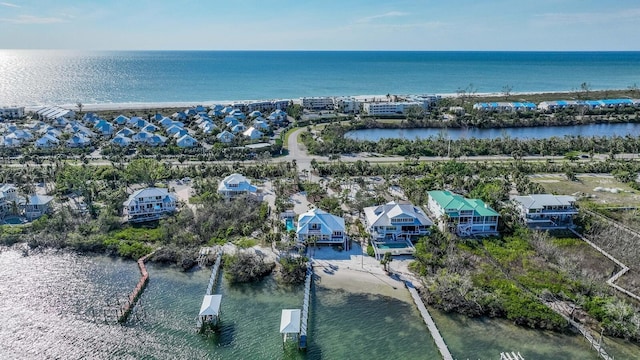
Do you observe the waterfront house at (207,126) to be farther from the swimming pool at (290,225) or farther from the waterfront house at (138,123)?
the swimming pool at (290,225)

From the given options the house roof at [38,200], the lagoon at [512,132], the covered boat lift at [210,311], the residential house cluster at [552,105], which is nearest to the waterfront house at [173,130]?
the lagoon at [512,132]

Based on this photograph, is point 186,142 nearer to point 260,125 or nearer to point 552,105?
point 260,125

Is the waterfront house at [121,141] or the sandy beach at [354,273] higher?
the waterfront house at [121,141]

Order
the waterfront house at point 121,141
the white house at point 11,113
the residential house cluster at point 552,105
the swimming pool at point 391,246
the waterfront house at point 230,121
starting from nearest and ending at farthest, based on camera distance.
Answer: the swimming pool at point 391,246, the waterfront house at point 121,141, the waterfront house at point 230,121, the white house at point 11,113, the residential house cluster at point 552,105

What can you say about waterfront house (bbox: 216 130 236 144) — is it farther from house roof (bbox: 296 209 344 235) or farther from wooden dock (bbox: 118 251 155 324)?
wooden dock (bbox: 118 251 155 324)

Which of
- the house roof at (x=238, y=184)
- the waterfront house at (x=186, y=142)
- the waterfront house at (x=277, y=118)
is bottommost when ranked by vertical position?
the house roof at (x=238, y=184)

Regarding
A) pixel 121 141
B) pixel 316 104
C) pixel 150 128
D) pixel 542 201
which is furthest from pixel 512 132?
pixel 121 141

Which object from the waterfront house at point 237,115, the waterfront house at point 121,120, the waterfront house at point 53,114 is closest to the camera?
the waterfront house at point 121,120
